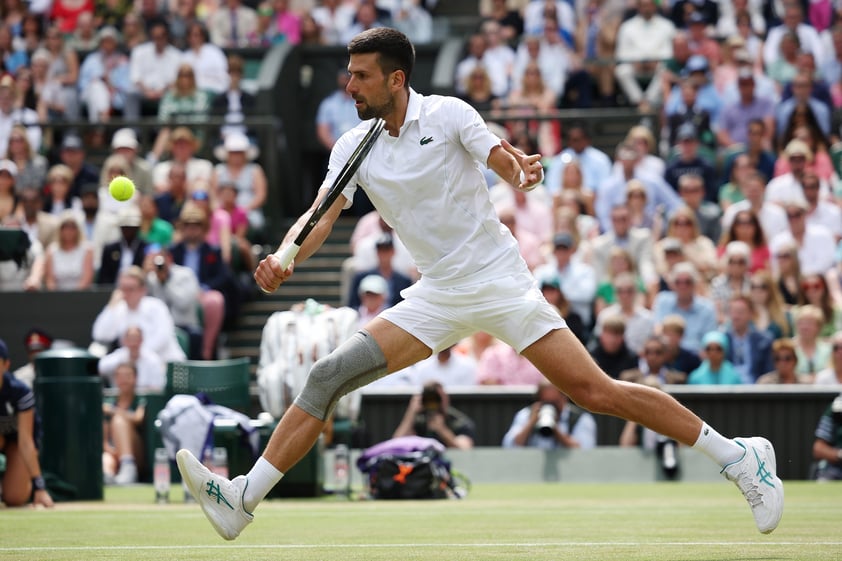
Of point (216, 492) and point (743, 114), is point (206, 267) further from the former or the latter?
point (216, 492)

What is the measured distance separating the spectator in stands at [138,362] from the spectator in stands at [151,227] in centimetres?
220

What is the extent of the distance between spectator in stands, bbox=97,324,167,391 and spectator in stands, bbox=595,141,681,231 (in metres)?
5.54

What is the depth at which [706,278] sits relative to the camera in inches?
674

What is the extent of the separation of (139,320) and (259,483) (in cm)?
920

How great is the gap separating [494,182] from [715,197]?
8.79 ft

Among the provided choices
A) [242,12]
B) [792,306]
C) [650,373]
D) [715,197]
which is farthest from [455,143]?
[242,12]

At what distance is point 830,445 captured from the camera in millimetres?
14383

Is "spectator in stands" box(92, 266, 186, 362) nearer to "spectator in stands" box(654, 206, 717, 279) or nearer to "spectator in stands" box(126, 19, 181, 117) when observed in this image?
"spectator in stands" box(654, 206, 717, 279)

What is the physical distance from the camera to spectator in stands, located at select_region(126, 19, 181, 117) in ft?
71.6

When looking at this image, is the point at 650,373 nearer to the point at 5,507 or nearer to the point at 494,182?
the point at 494,182

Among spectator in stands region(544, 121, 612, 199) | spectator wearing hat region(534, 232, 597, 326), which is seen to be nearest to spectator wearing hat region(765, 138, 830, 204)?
spectator in stands region(544, 121, 612, 199)

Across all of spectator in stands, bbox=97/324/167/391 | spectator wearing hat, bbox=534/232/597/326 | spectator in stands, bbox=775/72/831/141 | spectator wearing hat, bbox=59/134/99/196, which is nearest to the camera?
spectator in stands, bbox=97/324/167/391

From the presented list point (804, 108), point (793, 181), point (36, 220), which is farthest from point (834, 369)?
point (36, 220)

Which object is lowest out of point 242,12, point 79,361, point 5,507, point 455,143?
point 5,507
